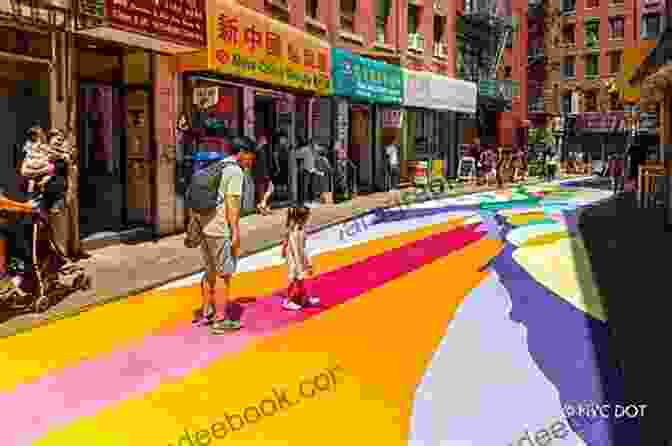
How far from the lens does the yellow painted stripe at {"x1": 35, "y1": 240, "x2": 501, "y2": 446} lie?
187 inches

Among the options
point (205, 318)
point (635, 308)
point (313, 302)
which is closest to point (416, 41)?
point (313, 302)

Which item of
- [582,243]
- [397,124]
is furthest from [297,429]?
[397,124]

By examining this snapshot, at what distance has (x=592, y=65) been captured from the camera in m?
66.1

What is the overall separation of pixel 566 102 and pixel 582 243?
191 ft

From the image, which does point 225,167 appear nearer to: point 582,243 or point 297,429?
point 297,429

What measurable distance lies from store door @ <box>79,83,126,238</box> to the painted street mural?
4.58 meters

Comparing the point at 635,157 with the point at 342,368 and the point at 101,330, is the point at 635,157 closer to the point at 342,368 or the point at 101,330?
the point at 342,368

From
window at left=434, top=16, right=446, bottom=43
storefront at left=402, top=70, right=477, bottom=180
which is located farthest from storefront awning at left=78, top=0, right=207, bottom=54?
window at left=434, top=16, right=446, bottom=43

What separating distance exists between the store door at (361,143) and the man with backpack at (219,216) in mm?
19229

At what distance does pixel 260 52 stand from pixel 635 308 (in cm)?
1121

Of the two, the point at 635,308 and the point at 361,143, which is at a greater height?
the point at 361,143

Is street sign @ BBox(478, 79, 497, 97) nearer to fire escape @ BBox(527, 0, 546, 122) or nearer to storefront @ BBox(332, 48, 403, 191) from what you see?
storefront @ BBox(332, 48, 403, 191)

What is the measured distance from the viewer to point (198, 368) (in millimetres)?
6164

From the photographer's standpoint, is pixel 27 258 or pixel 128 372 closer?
pixel 128 372
